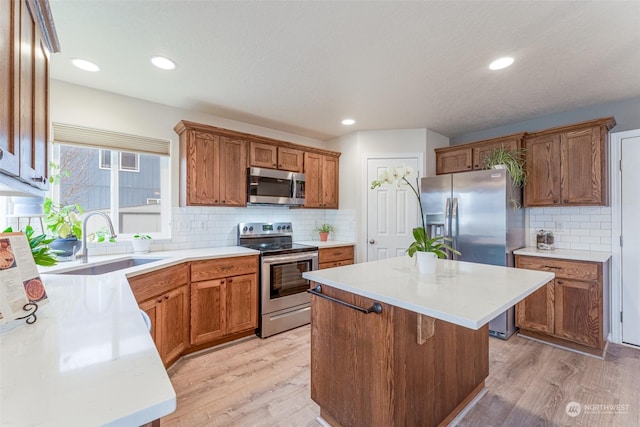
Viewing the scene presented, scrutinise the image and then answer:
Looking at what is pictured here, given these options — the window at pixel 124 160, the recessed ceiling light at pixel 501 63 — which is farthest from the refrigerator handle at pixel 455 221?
the window at pixel 124 160

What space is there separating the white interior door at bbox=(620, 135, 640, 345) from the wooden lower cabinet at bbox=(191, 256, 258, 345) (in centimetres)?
371

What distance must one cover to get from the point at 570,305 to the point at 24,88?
4.08m

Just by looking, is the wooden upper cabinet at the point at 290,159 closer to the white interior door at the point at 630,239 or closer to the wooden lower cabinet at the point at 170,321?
the wooden lower cabinet at the point at 170,321

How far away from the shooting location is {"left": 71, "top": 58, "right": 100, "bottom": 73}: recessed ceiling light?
2141 mm

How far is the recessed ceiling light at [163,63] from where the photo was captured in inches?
83.4

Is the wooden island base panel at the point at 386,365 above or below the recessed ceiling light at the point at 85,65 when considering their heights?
below

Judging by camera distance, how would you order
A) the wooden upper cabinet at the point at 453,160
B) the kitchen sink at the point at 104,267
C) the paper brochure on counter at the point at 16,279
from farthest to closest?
the wooden upper cabinet at the point at 453,160 → the kitchen sink at the point at 104,267 → the paper brochure on counter at the point at 16,279

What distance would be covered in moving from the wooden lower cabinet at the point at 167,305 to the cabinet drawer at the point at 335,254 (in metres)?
1.57

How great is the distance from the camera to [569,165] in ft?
9.71

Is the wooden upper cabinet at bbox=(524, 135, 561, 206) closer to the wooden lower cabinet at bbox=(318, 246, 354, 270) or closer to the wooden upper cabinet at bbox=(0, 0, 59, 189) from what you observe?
the wooden lower cabinet at bbox=(318, 246, 354, 270)

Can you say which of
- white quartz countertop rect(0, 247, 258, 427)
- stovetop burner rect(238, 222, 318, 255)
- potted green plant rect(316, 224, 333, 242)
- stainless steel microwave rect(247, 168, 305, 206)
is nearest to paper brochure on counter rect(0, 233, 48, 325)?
white quartz countertop rect(0, 247, 258, 427)

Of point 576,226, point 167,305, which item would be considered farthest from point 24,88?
point 576,226

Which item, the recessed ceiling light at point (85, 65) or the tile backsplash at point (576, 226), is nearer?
the recessed ceiling light at point (85, 65)

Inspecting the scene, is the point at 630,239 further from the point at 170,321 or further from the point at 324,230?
the point at 170,321
